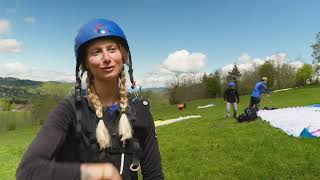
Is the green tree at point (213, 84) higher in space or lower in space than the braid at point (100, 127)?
higher

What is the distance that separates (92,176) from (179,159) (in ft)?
40.2

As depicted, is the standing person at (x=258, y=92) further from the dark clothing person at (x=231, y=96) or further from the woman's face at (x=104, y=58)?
the woman's face at (x=104, y=58)

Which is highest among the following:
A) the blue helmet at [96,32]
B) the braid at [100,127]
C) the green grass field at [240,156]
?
the blue helmet at [96,32]

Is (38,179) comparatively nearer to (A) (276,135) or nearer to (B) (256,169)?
(B) (256,169)

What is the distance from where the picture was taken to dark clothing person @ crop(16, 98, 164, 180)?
2.05m

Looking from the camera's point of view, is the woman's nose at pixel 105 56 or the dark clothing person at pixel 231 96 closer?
the woman's nose at pixel 105 56

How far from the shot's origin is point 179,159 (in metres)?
14.0

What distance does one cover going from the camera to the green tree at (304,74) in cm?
11062

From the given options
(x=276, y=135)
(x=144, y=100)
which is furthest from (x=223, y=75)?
(x=144, y=100)

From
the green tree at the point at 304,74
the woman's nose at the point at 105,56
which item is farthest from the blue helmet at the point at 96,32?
the green tree at the point at 304,74

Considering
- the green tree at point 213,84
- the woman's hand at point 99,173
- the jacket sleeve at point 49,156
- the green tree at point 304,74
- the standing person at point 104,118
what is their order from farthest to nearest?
the green tree at point 304,74
the green tree at point 213,84
the standing person at point 104,118
the jacket sleeve at point 49,156
the woman's hand at point 99,173

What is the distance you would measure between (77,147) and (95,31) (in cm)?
77

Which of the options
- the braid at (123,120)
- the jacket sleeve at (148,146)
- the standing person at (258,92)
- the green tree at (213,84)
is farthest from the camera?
the green tree at (213,84)

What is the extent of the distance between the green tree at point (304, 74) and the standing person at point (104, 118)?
378 feet
